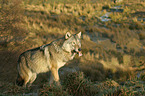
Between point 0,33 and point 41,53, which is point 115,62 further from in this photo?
point 0,33

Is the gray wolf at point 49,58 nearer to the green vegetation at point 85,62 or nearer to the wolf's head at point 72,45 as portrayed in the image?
the wolf's head at point 72,45

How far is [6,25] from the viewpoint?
5062 millimetres

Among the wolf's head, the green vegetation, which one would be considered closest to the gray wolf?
the wolf's head

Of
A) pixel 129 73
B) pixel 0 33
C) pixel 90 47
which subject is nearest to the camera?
pixel 0 33

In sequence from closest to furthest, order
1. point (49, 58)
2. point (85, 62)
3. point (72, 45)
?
point (72, 45), point (49, 58), point (85, 62)

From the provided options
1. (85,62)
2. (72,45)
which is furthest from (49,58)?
(85,62)

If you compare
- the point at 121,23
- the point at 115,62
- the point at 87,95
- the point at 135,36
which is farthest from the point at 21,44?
the point at 121,23

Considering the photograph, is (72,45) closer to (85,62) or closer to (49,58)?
(49,58)

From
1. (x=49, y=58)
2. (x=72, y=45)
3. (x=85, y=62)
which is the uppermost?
(x=72, y=45)

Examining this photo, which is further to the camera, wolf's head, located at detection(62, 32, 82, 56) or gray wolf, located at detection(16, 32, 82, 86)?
gray wolf, located at detection(16, 32, 82, 86)

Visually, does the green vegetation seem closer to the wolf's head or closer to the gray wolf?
the gray wolf

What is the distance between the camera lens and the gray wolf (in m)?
3.99

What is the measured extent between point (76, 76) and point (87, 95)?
1.95 ft

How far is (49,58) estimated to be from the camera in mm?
4047
